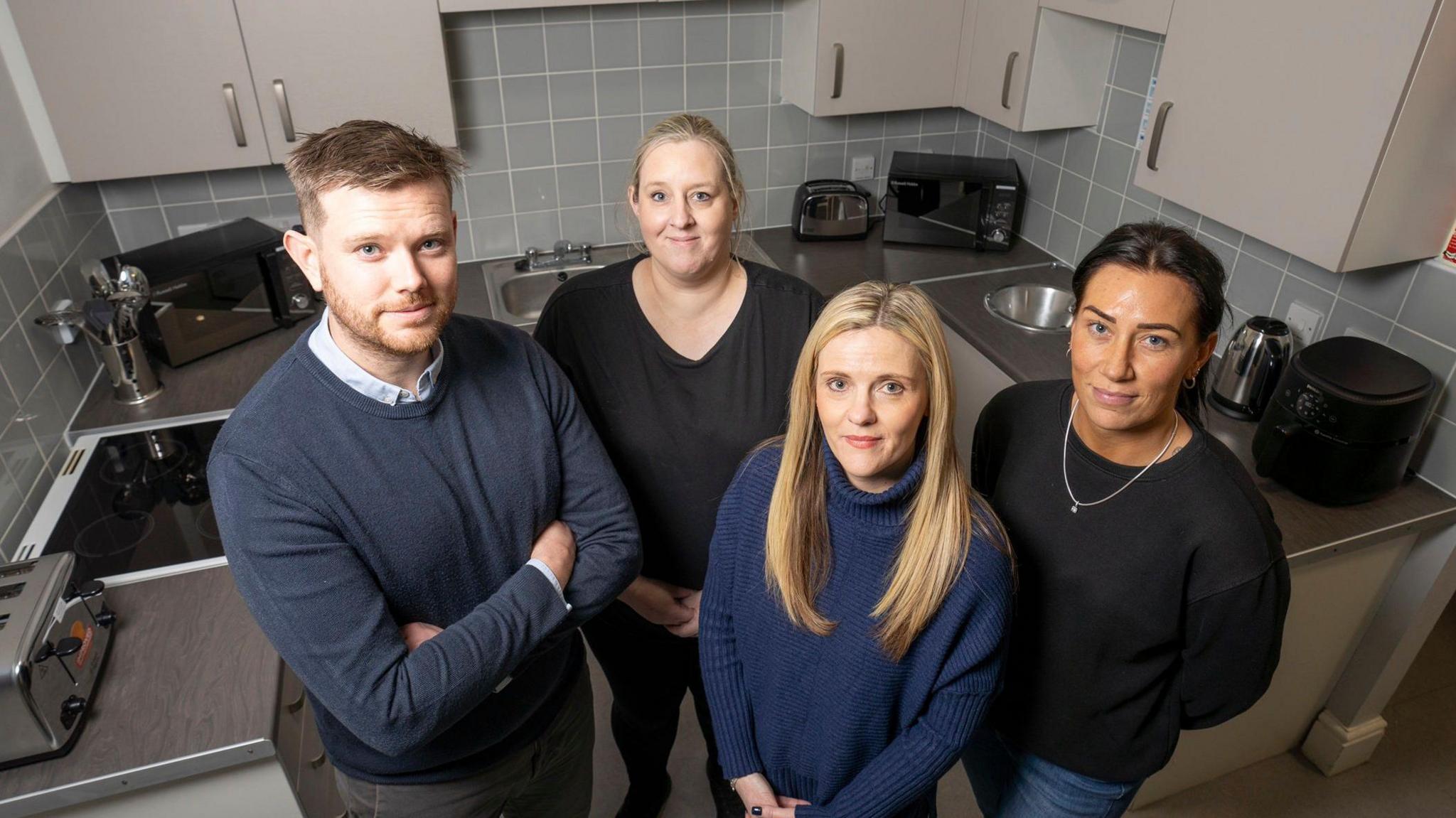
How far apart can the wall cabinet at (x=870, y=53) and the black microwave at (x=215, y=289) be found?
151 centimetres

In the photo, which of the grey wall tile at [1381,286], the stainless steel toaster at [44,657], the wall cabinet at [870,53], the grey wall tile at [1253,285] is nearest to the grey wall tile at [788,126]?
the wall cabinet at [870,53]

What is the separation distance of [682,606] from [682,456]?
11.9 inches

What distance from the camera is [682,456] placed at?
154cm

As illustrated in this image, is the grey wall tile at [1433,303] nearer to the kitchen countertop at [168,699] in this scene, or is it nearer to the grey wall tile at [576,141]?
the grey wall tile at [576,141]

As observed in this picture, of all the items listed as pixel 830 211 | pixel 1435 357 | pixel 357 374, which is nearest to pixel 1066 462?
pixel 357 374

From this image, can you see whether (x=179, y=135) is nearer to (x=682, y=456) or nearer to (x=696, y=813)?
(x=682, y=456)

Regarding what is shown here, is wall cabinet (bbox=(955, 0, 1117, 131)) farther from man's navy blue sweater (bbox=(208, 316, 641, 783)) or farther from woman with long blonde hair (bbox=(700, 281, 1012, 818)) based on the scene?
man's navy blue sweater (bbox=(208, 316, 641, 783))

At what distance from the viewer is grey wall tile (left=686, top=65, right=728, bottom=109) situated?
2.82 metres

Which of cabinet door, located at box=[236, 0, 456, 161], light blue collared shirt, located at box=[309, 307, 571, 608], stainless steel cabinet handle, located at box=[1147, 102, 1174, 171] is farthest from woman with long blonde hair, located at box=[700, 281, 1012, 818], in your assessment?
cabinet door, located at box=[236, 0, 456, 161]

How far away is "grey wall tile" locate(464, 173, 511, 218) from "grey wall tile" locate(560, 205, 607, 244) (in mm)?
181

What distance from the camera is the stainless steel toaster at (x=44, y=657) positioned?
1335 millimetres

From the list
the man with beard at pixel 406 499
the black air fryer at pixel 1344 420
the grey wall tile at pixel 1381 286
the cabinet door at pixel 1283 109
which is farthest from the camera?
the grey wall tile at pixel 1381 286

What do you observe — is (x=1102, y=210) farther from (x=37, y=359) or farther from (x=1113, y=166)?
(x=37, y=359)

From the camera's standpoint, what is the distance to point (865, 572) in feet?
4.01
